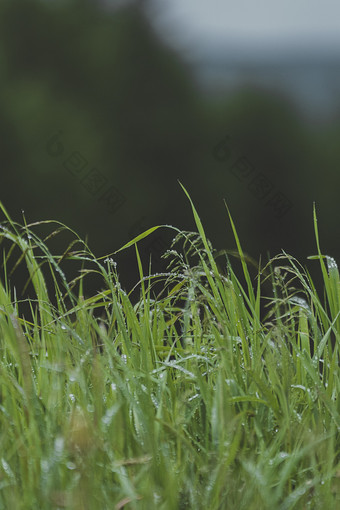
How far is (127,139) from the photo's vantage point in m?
19.4

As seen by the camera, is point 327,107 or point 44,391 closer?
point 44,391

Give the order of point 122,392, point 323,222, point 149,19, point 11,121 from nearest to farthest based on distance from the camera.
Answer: point 122,392, point 11,121, point 149,19, point 323,222

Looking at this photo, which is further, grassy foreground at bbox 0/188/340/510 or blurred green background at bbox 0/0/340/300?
blurred green background at bbox 0/0/340/300

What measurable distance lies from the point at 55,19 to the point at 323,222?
30.9ft

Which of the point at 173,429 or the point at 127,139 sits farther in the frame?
the point at 127,139

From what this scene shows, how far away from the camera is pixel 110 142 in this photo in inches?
744

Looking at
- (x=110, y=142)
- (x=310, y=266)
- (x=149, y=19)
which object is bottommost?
(x=310, y=266)

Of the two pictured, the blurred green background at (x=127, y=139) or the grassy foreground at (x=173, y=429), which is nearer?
the grassy foreground at (x=173, y=429)

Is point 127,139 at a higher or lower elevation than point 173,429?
lower

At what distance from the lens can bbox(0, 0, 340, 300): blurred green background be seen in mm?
18188

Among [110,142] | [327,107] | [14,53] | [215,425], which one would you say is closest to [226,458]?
[215,425]

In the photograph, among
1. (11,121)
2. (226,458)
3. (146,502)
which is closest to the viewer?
(146,502)

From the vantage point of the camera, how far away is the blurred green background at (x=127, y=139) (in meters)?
18.2

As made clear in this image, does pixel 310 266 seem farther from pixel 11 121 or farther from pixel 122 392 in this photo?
pixel 122 392
